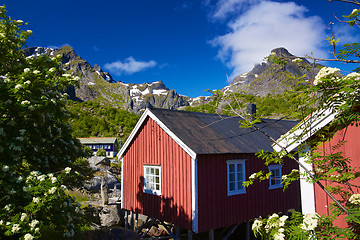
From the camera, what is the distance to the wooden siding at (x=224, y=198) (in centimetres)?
1052

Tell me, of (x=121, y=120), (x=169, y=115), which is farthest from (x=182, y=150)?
(x=121, y=120)

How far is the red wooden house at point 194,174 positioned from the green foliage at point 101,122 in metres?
59.4

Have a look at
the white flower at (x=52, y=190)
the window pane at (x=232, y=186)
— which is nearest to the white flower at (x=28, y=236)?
the white flower at (x=52, y=190)

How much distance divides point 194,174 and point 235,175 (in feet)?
7.91

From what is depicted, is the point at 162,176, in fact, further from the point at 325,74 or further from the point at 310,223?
the point at 325,74

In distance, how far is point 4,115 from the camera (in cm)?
659

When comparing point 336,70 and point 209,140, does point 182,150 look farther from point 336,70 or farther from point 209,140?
point 336,70

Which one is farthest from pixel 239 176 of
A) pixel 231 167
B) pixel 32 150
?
pixel 32 150

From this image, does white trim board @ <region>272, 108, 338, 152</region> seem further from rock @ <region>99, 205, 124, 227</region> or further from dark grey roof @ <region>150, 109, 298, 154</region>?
rock @ <region>99, 205, 124, 227</region>

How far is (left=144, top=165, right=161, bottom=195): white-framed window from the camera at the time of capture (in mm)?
12047

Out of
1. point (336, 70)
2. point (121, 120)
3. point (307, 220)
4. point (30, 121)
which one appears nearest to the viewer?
point (336, 70)

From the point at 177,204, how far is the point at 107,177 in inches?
583

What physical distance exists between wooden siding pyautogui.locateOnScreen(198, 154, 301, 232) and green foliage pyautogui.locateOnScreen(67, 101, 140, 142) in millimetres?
62167

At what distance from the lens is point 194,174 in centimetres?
1029
